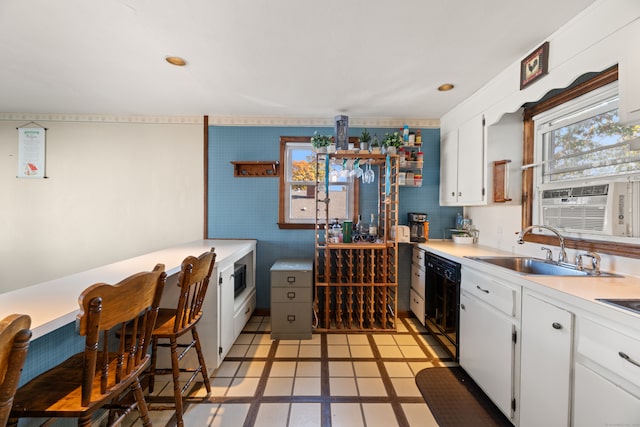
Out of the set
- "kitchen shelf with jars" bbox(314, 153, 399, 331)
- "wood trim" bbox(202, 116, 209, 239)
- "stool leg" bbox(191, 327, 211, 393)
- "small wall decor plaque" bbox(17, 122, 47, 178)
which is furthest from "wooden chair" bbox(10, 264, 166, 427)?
"small wall decor plaque" bbox(17, 122, 47, 178)

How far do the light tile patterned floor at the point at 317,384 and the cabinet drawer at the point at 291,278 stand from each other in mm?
558

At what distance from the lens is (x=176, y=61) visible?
2.09 m

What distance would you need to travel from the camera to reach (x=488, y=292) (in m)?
1.79

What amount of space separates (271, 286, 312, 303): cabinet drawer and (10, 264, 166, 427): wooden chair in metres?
1.51

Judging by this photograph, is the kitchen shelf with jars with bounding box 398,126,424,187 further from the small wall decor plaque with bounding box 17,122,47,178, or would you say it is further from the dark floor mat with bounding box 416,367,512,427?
the small wall decor plaque with bounding box 17,122,47,178

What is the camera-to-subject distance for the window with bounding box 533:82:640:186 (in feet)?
5.22

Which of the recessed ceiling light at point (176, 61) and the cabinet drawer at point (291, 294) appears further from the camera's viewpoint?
the cabinet drawer at point (291, 294)

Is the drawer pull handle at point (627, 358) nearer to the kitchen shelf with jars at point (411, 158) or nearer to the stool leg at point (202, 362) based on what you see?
the stool leg at point (202, 362)

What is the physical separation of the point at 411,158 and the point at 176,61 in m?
2.45

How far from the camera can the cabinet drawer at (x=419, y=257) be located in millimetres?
2850

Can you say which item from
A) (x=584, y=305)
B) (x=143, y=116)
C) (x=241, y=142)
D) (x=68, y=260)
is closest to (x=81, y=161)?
(x=143, y=116)

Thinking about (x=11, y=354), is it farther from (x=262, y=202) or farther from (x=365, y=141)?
(x=365, y=141)

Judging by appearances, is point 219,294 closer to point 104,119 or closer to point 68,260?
point 68,260

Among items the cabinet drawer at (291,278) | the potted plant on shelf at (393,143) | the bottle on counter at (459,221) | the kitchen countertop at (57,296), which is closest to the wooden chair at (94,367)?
the kitchen countertop at (57,296)
